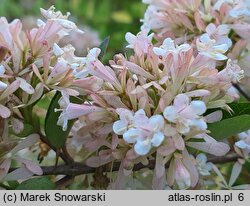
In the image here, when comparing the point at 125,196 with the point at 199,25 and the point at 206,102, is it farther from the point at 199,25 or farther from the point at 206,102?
the point at 199,25

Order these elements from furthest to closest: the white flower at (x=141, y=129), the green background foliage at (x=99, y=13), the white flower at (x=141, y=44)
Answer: the green background foliage at (x=99, y=13), the white flower at (x=141, y=44), the white flower at (x=141, y=129)

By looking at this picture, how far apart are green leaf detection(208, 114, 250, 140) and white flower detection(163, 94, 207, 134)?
86mm

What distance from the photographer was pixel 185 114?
0.72 m

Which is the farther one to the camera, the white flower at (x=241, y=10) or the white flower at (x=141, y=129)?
the white flower at (x=241, y=10)

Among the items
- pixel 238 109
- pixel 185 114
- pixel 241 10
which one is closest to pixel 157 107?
pixel 185 114

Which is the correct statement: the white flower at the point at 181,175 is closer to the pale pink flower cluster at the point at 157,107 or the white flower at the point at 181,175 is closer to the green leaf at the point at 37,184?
the pale pink flower cluster at the point at 157,107

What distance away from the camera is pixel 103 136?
801mm

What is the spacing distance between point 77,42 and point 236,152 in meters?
0.95

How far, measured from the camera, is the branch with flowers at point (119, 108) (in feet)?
2.42

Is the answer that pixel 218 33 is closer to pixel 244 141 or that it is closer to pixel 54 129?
pixel 244 141

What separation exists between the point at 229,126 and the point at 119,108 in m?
0.16

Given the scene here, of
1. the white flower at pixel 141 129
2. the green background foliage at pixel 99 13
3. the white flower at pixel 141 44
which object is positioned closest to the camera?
the white flower at pixel 141 129

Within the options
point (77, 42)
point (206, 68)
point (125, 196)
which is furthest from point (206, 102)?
point (77, 42)

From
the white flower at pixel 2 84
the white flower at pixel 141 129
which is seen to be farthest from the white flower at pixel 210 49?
the white flower at pixel 2 84
